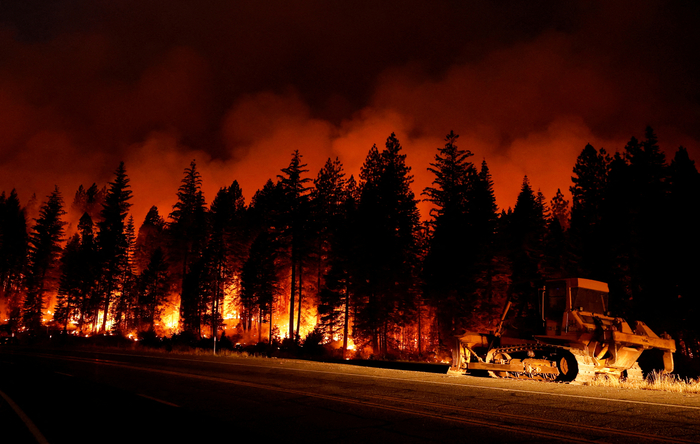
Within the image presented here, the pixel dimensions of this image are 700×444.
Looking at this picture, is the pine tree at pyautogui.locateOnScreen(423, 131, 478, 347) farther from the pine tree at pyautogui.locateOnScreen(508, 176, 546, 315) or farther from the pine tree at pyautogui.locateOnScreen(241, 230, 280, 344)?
the pine tree at pyautogui.locateOnScreen(241, 230, 280, 344)

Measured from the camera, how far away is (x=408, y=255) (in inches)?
1977

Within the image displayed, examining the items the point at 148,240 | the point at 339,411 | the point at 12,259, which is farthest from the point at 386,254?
the point at 12,259

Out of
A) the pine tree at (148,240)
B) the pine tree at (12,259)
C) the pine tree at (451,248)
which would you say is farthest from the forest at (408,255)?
the pine tree at (148,240)

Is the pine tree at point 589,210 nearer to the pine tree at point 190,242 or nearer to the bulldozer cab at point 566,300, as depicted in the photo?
the bulldozer cab at point 566,300

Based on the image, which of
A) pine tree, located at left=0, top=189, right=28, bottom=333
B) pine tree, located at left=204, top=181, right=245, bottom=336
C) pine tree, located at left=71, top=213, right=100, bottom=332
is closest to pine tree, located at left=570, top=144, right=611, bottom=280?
pine tree, located at left=204, top=181, right=245, bottom=336

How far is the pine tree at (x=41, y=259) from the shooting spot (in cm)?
7819

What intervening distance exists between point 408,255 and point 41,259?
206 ft

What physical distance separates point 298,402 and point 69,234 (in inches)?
5642

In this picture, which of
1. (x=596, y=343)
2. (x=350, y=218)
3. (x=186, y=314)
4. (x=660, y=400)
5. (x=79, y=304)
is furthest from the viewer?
(x=79, y=304)

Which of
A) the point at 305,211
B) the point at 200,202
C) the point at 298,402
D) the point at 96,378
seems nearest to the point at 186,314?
the point at 200,202

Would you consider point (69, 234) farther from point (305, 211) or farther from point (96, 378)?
point (96, 378)

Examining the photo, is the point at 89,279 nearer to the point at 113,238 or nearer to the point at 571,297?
the point at 113,238

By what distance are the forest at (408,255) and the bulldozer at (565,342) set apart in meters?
0.95

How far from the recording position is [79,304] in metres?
77.5
